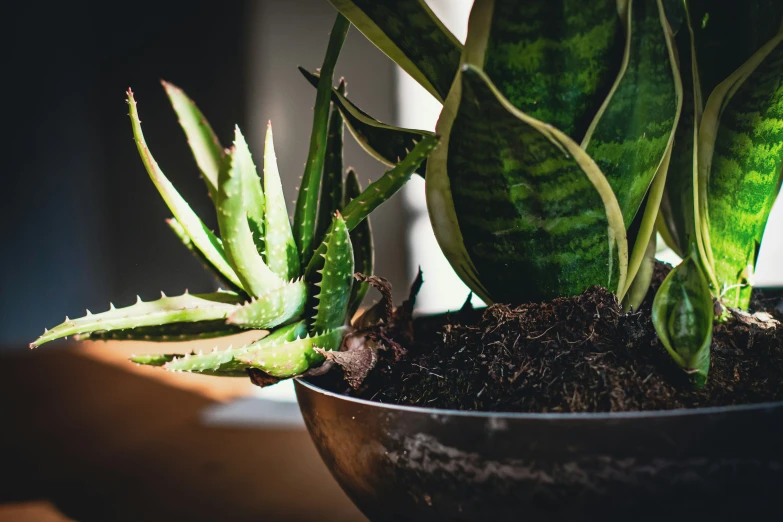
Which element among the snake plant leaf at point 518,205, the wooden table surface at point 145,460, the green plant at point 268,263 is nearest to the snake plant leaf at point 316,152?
the green plant at point 268,263

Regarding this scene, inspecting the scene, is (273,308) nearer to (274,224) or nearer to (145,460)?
(274,224)

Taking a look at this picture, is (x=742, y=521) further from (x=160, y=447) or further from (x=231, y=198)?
(x=160, y=447)

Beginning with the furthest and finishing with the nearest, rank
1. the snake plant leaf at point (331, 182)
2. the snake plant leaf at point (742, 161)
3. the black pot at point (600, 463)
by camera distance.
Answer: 1. the snake plant leaf at point (331, 182)
2. the snake plant leaf at point (742, 161)
3. the black pot at point (600, 463)

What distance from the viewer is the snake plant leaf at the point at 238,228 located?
0.31 meters

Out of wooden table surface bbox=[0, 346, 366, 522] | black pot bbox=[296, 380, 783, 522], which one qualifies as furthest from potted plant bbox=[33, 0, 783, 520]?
wooden table surface bbox=[0, 346, 366, 522]

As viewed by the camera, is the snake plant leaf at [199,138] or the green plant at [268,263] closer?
the green plant at [268,263]

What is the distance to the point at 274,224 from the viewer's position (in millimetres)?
407

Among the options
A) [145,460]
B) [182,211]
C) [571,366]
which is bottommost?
[145,460]

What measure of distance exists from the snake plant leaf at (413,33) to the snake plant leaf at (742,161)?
0.19 metres

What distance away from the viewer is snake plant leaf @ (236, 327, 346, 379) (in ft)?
1.12

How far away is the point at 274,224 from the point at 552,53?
22 centimetres

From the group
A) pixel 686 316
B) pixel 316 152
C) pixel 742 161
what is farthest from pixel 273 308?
pixel 742 161

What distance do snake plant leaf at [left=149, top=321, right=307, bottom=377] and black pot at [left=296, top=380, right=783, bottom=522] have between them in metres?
0.11

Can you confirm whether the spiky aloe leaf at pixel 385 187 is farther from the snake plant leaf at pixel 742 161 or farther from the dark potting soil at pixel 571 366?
the snake plant leaf at pixel 742 161
